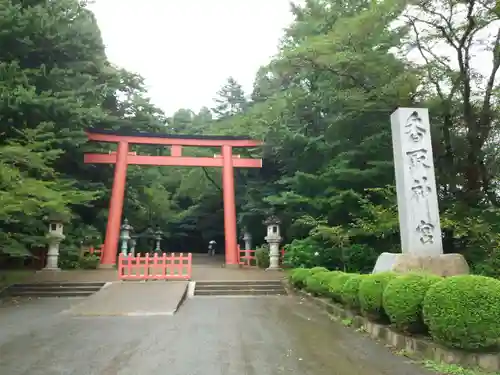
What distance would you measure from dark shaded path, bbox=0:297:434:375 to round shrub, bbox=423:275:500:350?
527 mm

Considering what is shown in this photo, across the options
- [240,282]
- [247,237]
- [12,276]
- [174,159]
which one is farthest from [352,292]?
[247,237]

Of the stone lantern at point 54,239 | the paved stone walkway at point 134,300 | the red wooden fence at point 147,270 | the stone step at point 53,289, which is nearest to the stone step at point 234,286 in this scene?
the paved stone walkway at point 134,300

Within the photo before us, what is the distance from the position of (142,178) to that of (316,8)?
39.0ft

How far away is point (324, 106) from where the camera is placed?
15.5 meters

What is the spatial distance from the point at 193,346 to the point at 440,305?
3188 millimetres

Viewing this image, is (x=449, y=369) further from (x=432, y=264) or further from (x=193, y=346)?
(x=432, y=264)

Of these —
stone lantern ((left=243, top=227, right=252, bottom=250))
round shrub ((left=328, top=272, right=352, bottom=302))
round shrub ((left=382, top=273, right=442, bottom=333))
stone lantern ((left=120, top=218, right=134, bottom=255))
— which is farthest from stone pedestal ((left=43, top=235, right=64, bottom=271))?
round shrub ((left=382, top=273, right=442, bottom=333))

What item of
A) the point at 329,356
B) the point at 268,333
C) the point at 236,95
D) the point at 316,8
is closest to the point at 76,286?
the point at 268,333

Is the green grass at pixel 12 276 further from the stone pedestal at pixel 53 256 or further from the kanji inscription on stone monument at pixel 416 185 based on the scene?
the kanji inscription on stone monument at pixel 416 185

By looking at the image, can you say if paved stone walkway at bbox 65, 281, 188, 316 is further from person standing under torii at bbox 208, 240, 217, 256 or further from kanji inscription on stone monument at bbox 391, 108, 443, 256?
person standing under torii at bbox 208, 240, 217, 256

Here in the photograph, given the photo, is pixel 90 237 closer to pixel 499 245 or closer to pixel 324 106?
pixel 324 106

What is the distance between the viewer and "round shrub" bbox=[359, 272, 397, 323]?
595 centimetres

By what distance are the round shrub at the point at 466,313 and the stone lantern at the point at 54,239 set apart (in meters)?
14.5

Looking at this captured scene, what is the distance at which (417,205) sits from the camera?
866 cm
